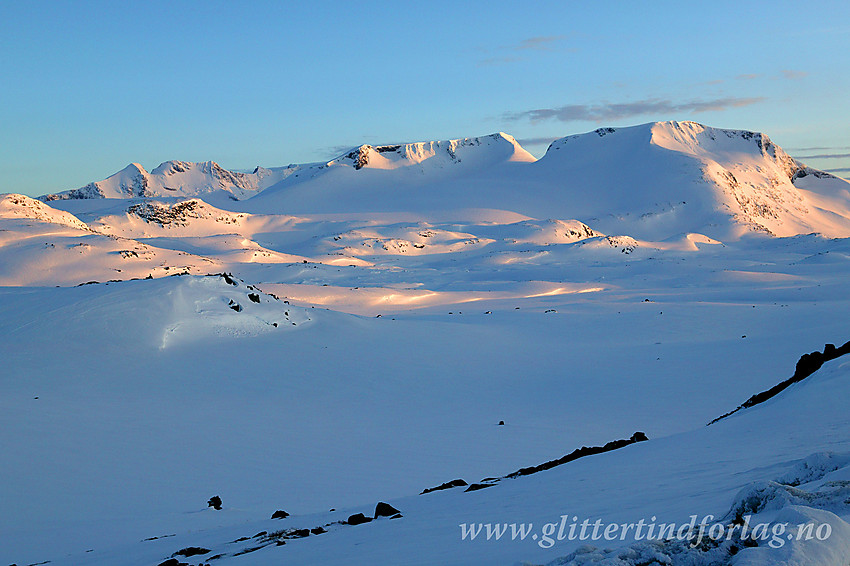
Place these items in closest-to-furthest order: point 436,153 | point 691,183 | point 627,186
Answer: point 691,183 → point 627,186 → point 436,153

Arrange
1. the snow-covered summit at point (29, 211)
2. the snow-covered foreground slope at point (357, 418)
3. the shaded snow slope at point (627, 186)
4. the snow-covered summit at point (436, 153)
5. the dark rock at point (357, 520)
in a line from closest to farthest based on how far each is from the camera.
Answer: the snow-covered foreground slope at point (357, 418), the dark rock at point (357, 520), the snow-covered summit at point (29, 211), the shaded snow slope at point (627, 186), the snow-covered summit at point (436, 153)

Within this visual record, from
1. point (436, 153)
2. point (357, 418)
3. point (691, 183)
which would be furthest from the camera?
point (436, 153)

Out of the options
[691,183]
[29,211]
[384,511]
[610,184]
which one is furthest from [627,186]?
[384,511]

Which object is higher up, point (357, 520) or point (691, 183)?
point (691, 183)

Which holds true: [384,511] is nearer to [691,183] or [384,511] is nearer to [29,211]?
[29,211]

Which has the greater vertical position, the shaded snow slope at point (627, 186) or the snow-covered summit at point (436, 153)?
the snow-covered summit at point (436, 153)

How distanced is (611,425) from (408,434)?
174 inches

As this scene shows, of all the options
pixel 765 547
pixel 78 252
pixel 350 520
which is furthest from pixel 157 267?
pixel 765 547

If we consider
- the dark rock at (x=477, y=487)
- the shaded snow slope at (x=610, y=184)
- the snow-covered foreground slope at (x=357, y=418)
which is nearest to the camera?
the snow-covered foreground slope at (x=357, y=418)

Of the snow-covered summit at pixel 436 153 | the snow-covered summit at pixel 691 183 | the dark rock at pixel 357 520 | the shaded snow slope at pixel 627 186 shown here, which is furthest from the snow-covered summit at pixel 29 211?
the snow-covered summit at pixel 436 153

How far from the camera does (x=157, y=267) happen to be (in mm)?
45875

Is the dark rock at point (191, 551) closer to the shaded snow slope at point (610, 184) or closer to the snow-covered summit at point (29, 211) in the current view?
the snow-covered summit at point (29, 211)

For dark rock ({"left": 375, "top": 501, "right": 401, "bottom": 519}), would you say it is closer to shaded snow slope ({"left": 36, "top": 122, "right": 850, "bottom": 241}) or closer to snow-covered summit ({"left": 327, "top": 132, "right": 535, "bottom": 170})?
shaded snow slope ({"left": 36, "top": 122, "right": 850, "bottom": 241})

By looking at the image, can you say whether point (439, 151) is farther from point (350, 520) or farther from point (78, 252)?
point (350, 520)
